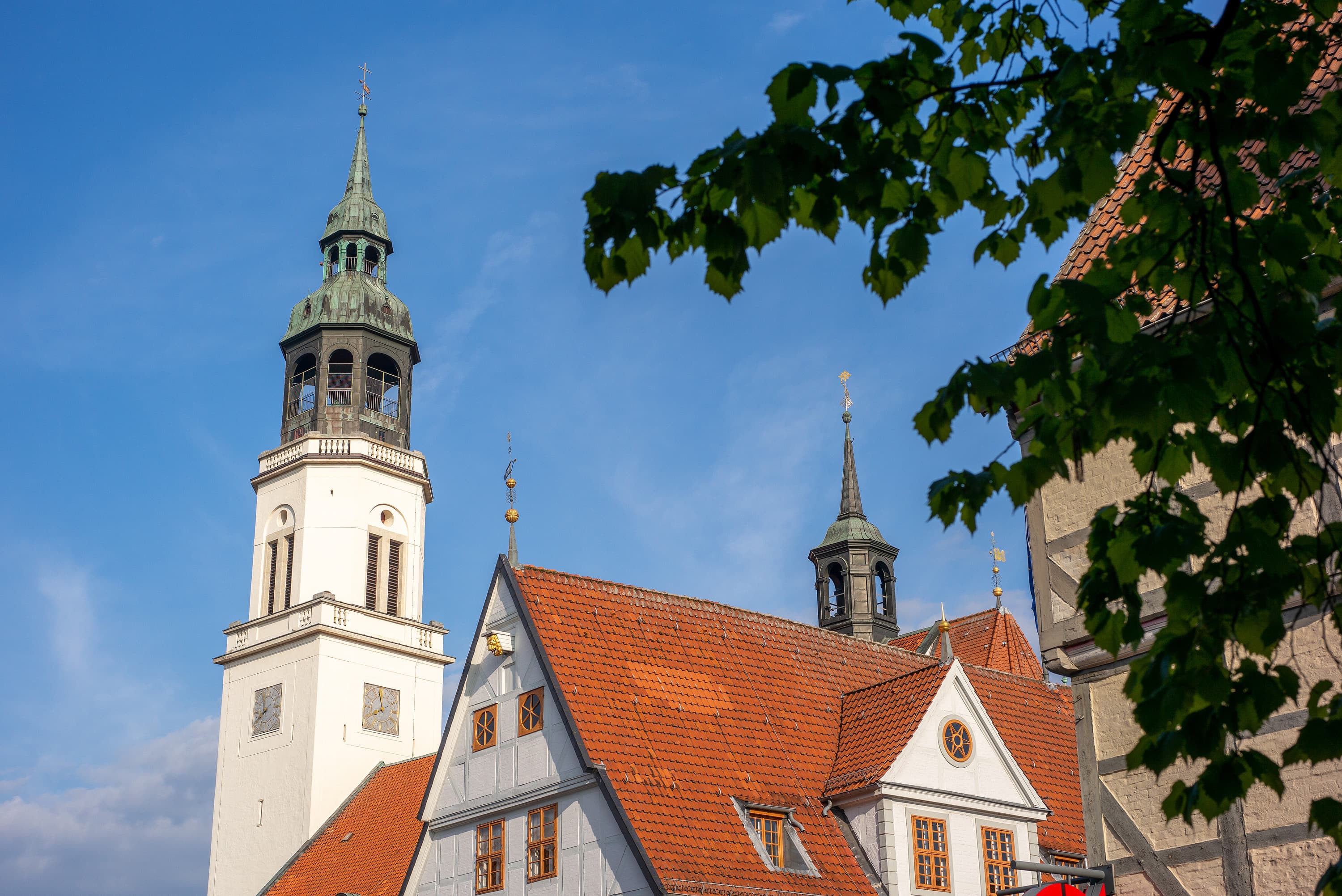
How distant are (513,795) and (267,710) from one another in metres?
24.3

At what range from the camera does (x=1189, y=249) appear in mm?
5816

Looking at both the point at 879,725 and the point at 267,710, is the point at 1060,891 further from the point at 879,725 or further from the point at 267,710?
the point at 267,710

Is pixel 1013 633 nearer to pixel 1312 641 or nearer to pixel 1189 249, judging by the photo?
pixel 1312 641

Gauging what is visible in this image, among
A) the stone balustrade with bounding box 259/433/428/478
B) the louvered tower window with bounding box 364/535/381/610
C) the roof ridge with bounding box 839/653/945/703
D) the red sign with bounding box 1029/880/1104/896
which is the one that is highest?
the stone balustrade with bounding box 259/433/428/478

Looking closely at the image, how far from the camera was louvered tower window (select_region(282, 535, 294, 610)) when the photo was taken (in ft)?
148

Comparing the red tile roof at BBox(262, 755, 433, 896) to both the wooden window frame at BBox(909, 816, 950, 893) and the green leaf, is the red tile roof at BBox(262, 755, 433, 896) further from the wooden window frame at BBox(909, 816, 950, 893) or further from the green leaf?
the green leaf

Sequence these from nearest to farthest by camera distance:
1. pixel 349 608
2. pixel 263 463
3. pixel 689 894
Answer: pixel 689 894, pixel 349 608, pixel 263 463

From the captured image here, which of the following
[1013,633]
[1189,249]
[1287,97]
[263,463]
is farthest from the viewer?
[263,463]

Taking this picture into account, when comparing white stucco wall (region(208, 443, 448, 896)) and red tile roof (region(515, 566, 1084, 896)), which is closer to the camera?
red tile roof (region(515, 566, 1084, 896))

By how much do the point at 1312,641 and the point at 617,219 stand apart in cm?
888

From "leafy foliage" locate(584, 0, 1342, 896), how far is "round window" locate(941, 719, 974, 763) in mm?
17280

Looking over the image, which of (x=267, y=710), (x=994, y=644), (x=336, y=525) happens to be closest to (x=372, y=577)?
(x=336, y=525)

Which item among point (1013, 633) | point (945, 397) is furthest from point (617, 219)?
point (1013, 633)

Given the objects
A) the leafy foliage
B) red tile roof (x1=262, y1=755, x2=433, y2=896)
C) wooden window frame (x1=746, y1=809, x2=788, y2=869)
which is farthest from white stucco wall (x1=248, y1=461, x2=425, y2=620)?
the leafy foliage
